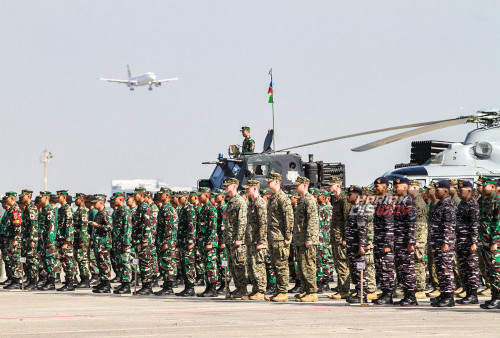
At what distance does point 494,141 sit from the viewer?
20750 mm

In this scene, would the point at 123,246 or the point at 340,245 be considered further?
the point at 123,246

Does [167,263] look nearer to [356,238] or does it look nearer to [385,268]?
[356,238]

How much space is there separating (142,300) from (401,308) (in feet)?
13.3

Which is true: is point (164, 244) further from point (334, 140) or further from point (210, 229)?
point (334, 140)

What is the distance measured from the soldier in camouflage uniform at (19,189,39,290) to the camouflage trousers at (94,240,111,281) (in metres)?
1.46

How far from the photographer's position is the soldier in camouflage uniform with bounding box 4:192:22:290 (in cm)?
1773

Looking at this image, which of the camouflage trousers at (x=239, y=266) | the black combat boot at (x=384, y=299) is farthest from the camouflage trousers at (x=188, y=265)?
the black combat boot at (x=384, y=299)

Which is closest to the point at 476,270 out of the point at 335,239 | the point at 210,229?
the point at 335,239

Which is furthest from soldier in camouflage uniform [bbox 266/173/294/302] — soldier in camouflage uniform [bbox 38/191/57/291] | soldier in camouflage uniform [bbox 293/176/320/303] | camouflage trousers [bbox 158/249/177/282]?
soldier in camouflage uniform [bbox 38/191/57/291]

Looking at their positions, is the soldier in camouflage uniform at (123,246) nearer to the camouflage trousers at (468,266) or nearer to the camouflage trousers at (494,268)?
the camouflage trousers at (468,266)

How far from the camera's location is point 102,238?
16.8 m

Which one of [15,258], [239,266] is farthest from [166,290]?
[15,258]

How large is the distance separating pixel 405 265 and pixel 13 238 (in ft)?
27.2

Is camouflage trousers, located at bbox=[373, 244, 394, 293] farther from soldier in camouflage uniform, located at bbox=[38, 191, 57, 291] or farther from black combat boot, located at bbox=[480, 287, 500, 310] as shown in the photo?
soldier in camouflage uniform, located at bbox=[38, 191, 57, 291]
